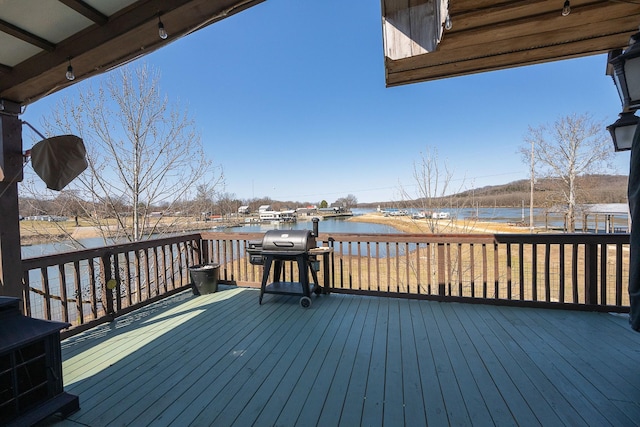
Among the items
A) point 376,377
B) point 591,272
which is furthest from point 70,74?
point 591,272

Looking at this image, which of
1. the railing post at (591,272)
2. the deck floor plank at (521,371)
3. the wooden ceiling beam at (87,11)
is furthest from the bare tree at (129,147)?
the railing post at (591,272)

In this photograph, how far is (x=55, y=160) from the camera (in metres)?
2.04

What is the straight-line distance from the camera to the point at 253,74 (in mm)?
9227

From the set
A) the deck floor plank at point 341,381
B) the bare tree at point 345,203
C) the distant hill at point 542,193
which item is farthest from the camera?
the bare tree at point 345,203

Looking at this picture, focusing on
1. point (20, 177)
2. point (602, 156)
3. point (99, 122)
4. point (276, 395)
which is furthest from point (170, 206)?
point (602, 156)

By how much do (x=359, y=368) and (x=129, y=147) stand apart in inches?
267

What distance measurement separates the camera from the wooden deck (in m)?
1.58

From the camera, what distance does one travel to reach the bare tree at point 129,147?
586 cm

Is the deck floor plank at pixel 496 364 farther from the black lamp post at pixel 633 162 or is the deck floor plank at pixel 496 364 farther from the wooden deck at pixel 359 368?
the black lamp post at pixel 633 162

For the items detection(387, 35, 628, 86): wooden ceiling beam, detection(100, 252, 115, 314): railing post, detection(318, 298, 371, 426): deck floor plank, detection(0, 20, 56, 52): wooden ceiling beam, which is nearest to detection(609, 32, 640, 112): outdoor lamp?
detection(387, 35, 628, 86): wooden ceiling beam

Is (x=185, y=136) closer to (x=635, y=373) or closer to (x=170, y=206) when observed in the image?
(x=170, y=206)

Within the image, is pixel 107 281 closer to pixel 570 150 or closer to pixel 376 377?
pixel 376 377

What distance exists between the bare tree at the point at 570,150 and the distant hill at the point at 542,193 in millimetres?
382

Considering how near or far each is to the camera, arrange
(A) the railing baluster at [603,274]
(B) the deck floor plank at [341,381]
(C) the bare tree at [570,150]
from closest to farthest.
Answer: (B) the deck floor plank at [341,381], (A) the railing baluster at [603,274], (C) the bare tree at [570,150]
